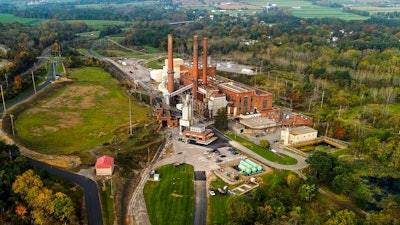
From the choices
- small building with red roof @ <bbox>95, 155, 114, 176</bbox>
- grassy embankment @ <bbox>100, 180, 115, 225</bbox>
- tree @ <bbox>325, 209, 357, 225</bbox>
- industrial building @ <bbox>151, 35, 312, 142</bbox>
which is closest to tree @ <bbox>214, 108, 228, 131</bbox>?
industrial building @ <bbox>151, 35, 312, 142</bbox>

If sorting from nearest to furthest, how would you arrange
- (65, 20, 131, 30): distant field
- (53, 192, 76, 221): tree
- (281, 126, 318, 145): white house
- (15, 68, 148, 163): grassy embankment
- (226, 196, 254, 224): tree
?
(53, 192, 76, 221): tree < (226, 196, 254, 224): tree < (15, 68, 148, 163): grassy embankment < (281, 126, 318, 145): white house < (65, 20, 131, 30): distant field

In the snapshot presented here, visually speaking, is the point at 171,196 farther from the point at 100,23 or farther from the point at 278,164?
the point at 100,23

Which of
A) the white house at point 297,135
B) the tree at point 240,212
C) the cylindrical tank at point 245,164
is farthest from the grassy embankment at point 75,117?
the white house at point 297,135

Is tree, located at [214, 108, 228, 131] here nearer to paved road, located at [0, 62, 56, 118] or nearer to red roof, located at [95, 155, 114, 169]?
red roof, located at [95, 155, 114, 169]

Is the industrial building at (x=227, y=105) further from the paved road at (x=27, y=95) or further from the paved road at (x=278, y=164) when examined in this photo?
the paved road at (x=27, y=95)

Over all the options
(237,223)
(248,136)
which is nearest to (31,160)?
(237,223)

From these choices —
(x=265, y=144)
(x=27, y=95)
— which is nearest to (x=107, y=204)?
(x=265, y=144)
